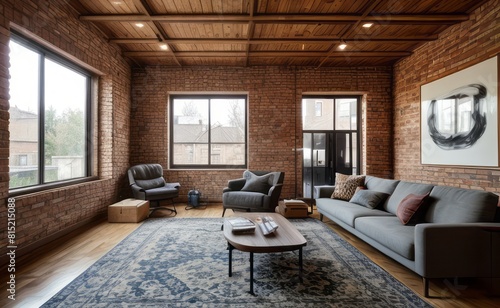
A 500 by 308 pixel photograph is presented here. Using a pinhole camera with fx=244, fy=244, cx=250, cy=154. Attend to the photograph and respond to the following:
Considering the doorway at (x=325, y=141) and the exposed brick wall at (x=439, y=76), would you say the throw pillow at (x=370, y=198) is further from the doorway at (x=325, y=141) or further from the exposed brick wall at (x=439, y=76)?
the doorway at (x=325, y=141)

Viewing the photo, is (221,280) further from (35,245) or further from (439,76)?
(439,76)

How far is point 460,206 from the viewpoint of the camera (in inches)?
101

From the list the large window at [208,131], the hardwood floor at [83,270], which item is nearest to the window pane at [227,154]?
the large window at [208,131]

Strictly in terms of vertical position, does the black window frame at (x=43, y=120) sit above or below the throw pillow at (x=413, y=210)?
above

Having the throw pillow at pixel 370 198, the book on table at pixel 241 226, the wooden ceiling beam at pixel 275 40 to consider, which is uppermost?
the wooden ceiling beam at pixel 275 40

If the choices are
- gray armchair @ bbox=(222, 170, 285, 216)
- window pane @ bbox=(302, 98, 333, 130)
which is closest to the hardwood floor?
gray armchair @ bbox=(222, 170, 285, 216)

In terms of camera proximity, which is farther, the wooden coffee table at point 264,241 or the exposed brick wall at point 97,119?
the exposed brick wall at point 97,119

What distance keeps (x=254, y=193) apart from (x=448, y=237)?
119 inches

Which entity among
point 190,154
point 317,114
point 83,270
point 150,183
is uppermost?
point 317,114

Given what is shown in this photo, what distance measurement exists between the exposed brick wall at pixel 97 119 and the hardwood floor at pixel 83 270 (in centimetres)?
35

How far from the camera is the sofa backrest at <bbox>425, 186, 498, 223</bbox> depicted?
2375 millimetres

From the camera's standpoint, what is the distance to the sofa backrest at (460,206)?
2.38 m

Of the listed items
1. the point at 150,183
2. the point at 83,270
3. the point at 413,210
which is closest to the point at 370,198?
the point at 413,210

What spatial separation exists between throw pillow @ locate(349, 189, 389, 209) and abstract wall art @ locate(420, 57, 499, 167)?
1.62 meters
